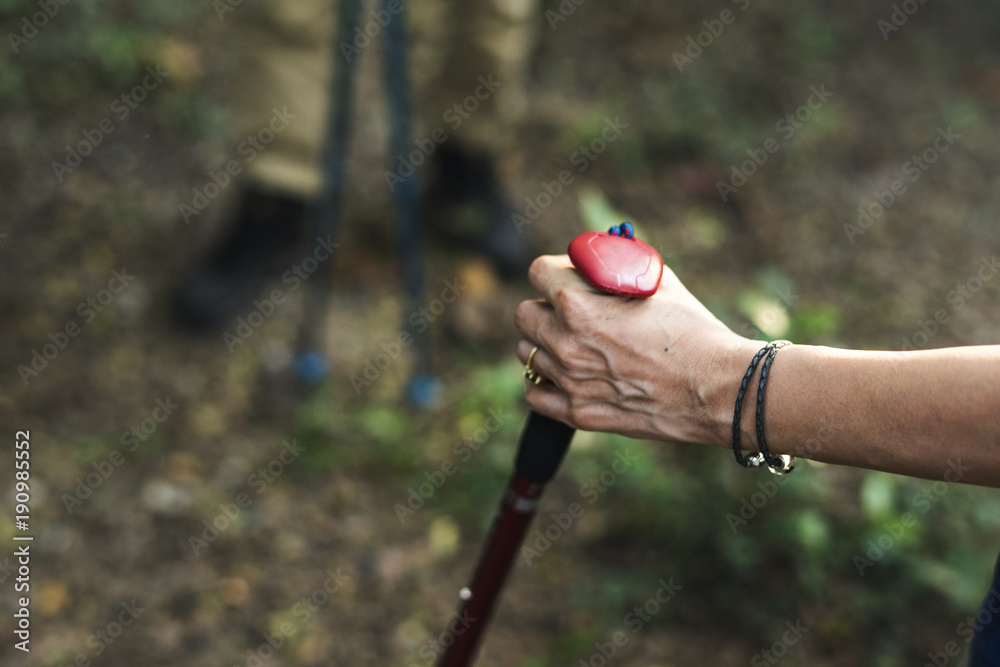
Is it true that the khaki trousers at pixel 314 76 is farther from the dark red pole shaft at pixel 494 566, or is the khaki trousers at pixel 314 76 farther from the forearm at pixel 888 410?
the forearm at pixel 888 410

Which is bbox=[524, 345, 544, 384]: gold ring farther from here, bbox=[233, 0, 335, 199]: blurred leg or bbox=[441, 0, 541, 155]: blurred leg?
bbox=[441, 0, 541, 155]: blurred leg

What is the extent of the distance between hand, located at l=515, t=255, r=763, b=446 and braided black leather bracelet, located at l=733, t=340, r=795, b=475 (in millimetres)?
19

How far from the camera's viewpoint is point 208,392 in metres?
2.82

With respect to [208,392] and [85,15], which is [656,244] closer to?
[208,392]

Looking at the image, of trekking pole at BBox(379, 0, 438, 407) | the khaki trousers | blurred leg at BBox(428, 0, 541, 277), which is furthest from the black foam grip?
blurred leg at BBox(428, 0, 541, 277)

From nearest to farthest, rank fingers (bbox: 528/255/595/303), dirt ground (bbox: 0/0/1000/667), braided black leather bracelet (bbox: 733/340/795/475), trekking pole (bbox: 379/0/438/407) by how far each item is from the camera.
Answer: braided black leather bracelet (bbox: 733/340/795/475) → fingers (bbox: 528/255/595/303) → dirt ground (bbox: 0/0/1000/667) → trekking pole (bbox: 379/0/438/407)

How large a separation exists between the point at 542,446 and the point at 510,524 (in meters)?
0.17

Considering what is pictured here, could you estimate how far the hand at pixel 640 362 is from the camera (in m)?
1.18

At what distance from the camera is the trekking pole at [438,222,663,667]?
119 cm

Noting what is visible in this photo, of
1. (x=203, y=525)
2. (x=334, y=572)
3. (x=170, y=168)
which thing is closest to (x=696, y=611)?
(x=334, y=572)

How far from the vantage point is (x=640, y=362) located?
1.22 metres

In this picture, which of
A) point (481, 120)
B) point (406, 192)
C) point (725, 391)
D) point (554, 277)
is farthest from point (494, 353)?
point (725, 391)

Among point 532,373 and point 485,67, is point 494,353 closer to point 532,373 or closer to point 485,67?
point 485,67

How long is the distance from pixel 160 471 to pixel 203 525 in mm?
263
